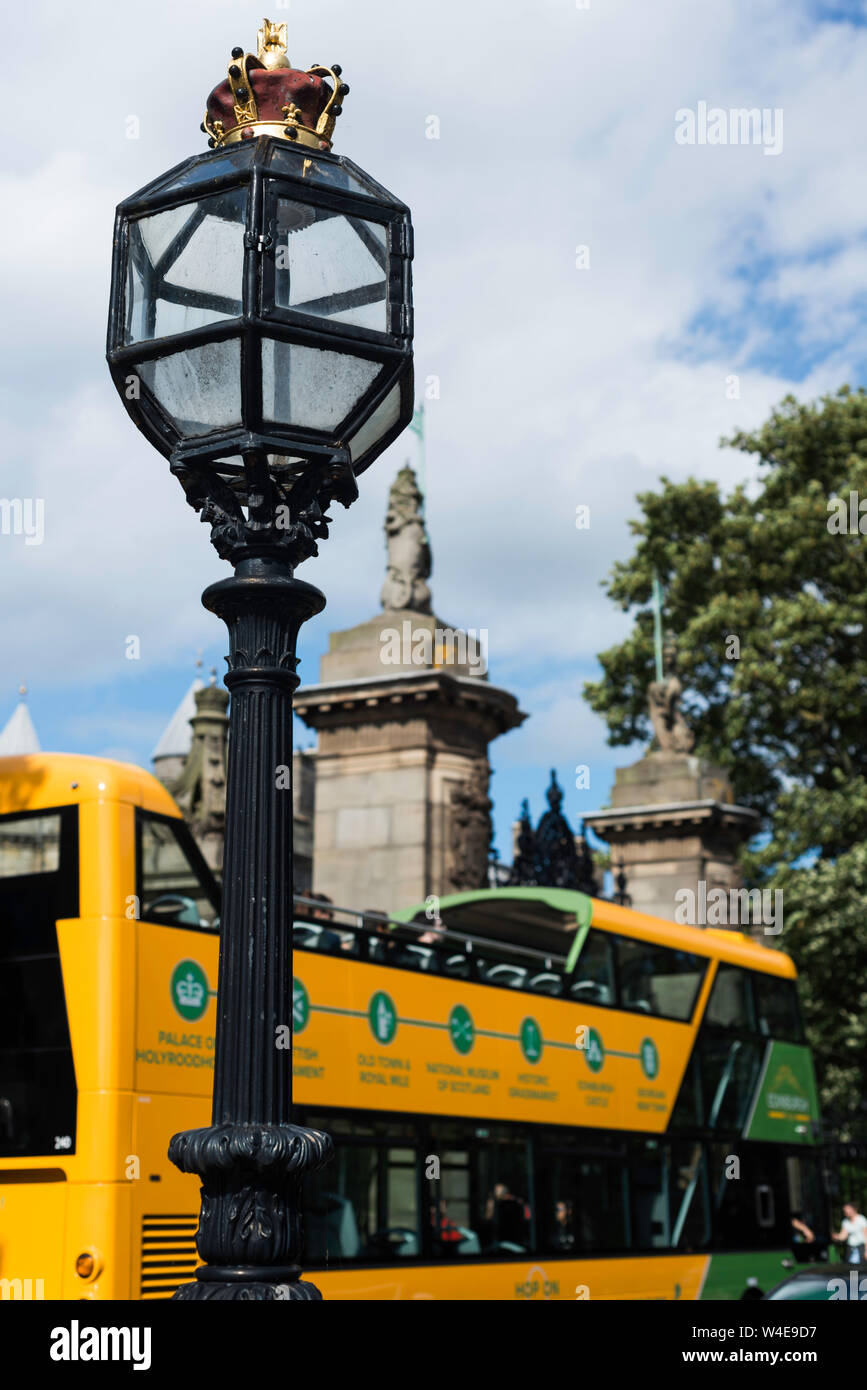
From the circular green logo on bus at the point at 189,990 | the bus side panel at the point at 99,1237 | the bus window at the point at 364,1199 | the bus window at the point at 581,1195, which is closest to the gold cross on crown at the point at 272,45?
the circular green logo on bus at the point at 189,990

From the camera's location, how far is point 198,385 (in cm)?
477

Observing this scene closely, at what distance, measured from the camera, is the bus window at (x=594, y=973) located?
49.7 feet

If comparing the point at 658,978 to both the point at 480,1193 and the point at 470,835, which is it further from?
the point at 480,1193

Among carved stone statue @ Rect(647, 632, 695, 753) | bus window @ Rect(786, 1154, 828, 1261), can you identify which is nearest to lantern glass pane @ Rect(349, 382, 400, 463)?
bus window @ Rect(786, 1154, 828, 1261)

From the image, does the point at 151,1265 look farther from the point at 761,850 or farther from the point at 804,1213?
the point at 761,850

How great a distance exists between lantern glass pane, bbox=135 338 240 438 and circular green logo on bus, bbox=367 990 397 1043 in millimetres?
7961

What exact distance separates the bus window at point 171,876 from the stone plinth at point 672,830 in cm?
1691

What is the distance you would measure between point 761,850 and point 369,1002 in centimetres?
2096

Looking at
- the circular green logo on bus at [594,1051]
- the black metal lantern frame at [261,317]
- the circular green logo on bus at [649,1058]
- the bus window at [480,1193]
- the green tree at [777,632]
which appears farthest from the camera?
the green tree at [777,632]

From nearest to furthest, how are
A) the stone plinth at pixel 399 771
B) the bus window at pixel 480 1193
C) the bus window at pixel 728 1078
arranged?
1. the bus window at pixel 480 1193
2. the bus window at pixel 728 1078
3. the stone plinth at pixel 399 771

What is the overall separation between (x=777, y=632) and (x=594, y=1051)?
1974cm

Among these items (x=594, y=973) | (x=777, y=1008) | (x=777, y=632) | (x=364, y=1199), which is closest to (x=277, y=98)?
(x=364, y=1199)

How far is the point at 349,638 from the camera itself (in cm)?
2056

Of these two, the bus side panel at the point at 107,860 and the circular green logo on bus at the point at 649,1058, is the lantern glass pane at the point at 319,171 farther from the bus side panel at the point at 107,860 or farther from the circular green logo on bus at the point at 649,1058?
the circular green logo on bus at the point at 649,1058
